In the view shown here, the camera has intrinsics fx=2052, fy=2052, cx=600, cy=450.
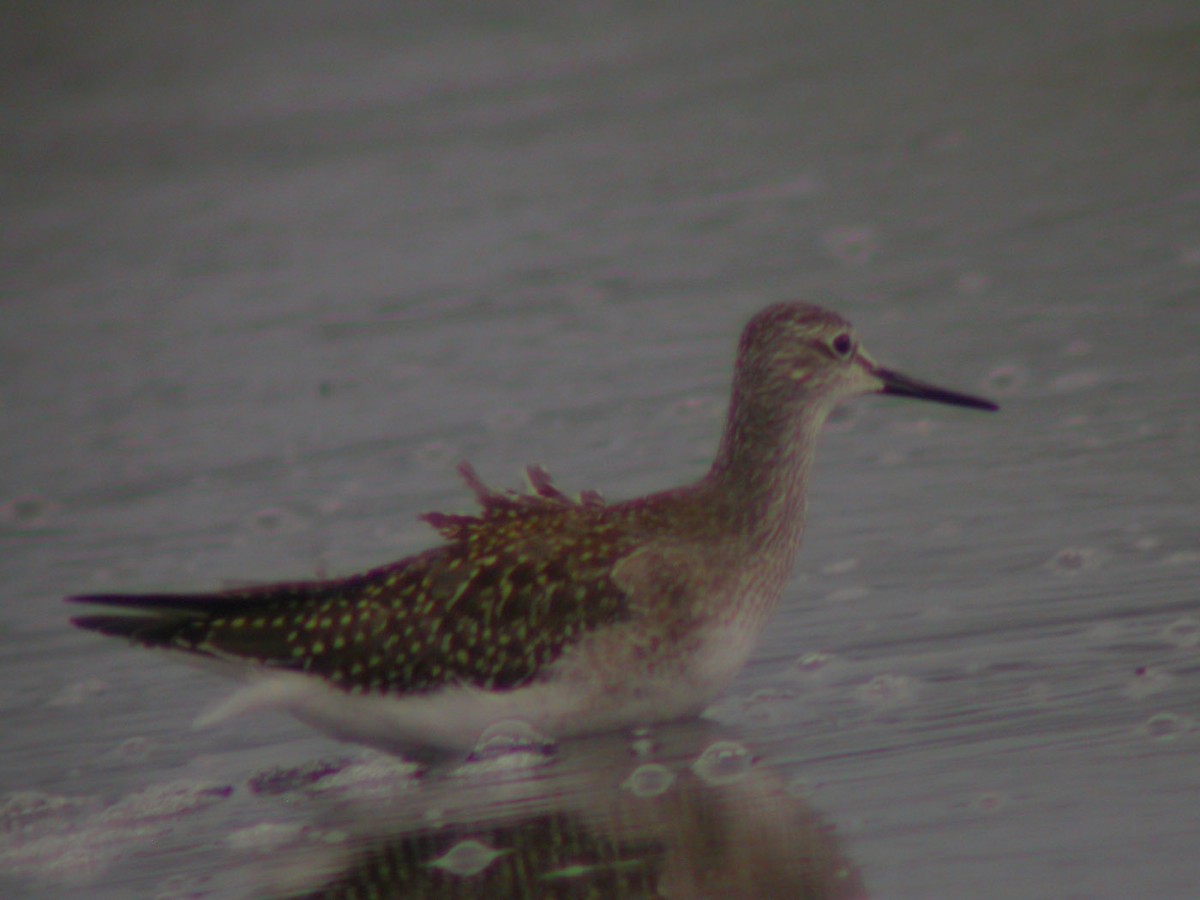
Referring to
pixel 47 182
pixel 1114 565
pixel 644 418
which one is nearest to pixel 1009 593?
pixel 1114 565

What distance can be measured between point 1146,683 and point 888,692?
0.73 meters

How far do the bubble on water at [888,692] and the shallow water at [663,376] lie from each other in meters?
0.02

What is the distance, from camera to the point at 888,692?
5836 millimetres

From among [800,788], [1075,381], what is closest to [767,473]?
[800,788]

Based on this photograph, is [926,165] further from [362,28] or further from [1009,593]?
[362,28]

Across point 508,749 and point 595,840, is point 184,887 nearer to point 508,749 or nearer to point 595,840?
point 595,840

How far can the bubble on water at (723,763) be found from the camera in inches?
211

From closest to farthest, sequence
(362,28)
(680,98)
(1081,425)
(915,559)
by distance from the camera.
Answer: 1. (915,559)
2. (1081,425)
3. (680,98)
4. (362,28)

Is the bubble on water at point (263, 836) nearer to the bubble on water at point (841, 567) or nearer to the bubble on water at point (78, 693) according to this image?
the bubble on water at point (78, 693)

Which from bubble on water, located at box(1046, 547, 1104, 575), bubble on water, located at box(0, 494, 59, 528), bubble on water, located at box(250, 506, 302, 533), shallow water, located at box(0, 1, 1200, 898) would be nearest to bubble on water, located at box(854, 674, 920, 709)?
shallow water, located at box(0, 1, 1200, 898)

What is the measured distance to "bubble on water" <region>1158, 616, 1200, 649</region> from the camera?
5781mm

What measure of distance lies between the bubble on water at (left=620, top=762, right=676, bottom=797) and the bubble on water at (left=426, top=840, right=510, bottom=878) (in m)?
0.51

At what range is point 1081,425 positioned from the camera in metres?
8.38

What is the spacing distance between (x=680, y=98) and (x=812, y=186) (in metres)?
4.29
